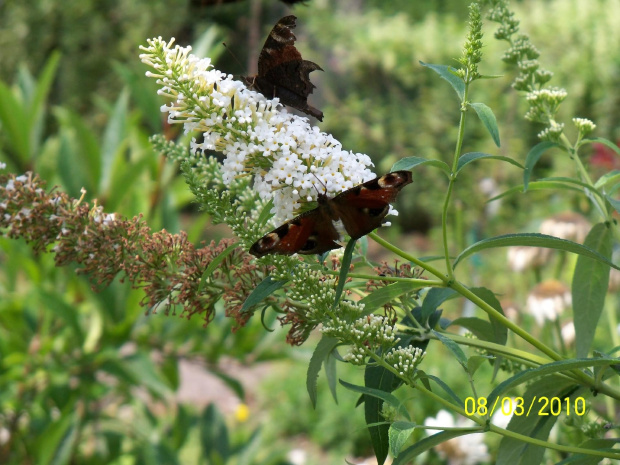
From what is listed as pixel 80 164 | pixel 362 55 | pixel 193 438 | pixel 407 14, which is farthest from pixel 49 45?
pixel 80 164

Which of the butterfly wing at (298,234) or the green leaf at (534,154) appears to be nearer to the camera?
the butterfly wing at (298,234)

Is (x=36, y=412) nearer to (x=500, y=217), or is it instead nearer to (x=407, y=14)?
(x=500, y=217)

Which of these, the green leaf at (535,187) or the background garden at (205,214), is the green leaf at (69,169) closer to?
the background garden at (205,214)

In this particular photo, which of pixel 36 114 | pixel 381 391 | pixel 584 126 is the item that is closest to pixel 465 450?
pixel 584 126

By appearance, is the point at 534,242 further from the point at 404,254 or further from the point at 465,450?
the point at 465,450

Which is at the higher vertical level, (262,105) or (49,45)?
(49,45)

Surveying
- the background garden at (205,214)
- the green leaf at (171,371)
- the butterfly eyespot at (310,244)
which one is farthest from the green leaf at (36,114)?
the butterfly eyespot at (310,244)

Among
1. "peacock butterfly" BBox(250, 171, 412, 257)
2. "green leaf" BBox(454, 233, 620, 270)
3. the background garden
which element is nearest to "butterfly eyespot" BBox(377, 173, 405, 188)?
"peacock butterfly" BBox(250, 171, 412, 257)
